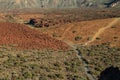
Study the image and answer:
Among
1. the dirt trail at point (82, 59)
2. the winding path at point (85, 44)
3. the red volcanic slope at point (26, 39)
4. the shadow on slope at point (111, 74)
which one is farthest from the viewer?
the red volcanic slope at point (26, 39)

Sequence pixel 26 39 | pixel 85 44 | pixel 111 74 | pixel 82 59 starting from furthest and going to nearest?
pixel 85 44 < pixel 26 39 < pixel 82 59 < pixel 111 74

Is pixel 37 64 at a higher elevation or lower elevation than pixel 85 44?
higher

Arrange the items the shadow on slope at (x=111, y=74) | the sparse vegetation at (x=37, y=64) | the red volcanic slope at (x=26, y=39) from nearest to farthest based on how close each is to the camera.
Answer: the shadow on slope at (x=111, y=74) < the sparse vegetation at (x=37, y=64) < the red volcanic slope at (x=26, y=39)

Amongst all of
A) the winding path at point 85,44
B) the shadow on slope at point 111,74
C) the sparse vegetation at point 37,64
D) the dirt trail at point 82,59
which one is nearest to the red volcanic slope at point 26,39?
the dirt trail at point 82,59

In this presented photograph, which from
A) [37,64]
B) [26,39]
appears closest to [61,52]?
[26,39]

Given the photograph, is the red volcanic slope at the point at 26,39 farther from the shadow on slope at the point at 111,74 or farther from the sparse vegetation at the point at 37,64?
the shadow on slope at the point at 111,74

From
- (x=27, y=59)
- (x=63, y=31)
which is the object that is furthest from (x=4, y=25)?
(x=27, y=59)

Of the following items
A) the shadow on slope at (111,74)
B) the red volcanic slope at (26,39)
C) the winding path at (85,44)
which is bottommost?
the winding path at (85,44)

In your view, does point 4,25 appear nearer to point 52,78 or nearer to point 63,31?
point 63,31

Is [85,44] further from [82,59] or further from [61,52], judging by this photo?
[82,59]
